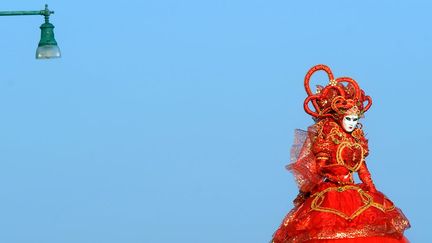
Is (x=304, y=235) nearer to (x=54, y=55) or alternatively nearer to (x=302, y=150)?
(x=302, y=150)

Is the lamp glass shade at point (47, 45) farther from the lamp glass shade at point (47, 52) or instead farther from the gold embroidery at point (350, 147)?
the gold embroidery at point (350, 147)

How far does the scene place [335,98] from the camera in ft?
87.5

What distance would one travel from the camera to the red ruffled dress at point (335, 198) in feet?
85.4

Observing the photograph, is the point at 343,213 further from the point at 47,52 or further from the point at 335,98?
the point at 47,52

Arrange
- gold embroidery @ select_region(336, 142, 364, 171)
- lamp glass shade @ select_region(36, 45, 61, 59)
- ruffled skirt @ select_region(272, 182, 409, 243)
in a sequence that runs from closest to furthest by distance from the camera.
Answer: lamp glass shade @ select_region(36, 45, 61, 59) → ruffled skirt @ select_region(272, 182, 409, 243) → gold embroidery @ select_region(336, 142, 364, 171)

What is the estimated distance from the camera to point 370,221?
26062 millimetres

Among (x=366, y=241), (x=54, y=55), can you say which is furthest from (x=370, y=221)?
(x=54, y=55)

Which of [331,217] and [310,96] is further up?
[310,96]

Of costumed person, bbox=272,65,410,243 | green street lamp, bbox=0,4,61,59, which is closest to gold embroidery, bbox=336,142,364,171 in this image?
costumed person, bbox=272,65,410,243

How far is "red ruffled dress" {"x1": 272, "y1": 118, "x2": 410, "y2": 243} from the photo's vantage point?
26.0 metres

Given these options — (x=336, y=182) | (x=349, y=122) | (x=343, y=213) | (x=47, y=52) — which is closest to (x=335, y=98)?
(x=349, y=122)

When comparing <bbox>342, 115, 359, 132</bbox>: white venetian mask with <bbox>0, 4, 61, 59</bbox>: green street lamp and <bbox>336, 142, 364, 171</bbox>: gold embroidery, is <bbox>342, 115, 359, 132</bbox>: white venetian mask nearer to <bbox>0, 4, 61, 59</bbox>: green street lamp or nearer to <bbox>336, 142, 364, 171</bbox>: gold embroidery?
<bbox>336, 142, 364, 171</bbox>: gold embroidery

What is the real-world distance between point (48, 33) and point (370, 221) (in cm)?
513

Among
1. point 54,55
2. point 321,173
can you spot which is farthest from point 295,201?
point 54,55
